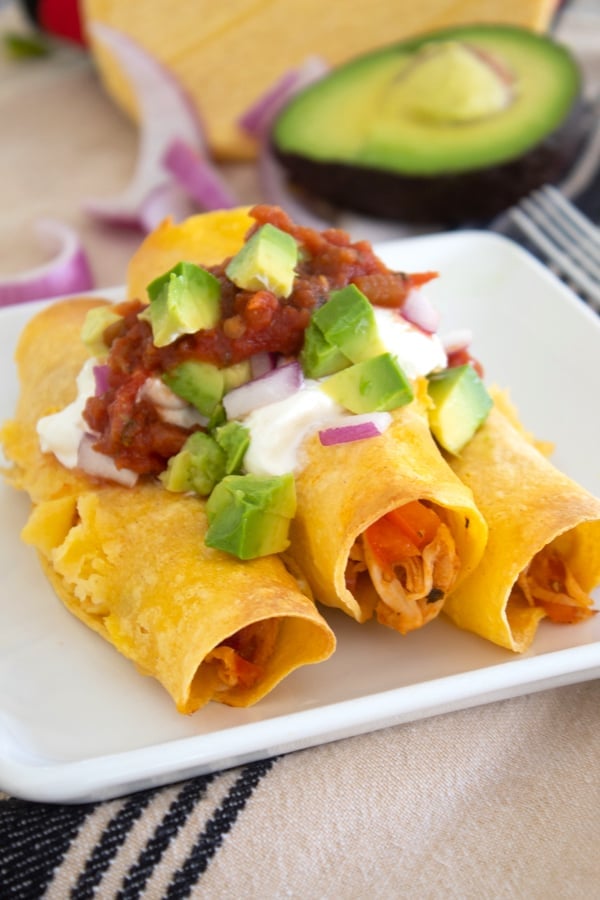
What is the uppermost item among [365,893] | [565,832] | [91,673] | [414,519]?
[414,519]

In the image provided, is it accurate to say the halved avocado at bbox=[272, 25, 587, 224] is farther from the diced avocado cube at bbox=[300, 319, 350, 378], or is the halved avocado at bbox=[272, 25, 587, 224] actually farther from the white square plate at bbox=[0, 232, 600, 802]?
the diced avocado cube at bbox=[300, 319, 350, 378]

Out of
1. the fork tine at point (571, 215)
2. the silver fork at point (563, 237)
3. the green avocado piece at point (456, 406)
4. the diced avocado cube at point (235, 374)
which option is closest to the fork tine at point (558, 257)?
the silver fork at point (563, 237)

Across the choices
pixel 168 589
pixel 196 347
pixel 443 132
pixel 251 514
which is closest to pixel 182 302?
pixel 196 347

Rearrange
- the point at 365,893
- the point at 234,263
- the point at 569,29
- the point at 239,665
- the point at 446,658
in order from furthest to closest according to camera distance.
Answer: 1. the point at 569,29
2. the point at 234,263
3. the point at 446,658
4. the point at 239,665
5. the point at 365,893

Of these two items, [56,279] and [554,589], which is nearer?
[554,589]

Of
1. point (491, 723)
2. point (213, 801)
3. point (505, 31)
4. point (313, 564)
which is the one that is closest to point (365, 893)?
point (213, 801)

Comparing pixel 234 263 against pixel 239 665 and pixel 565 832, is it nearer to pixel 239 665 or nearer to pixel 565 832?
pixel 239 665

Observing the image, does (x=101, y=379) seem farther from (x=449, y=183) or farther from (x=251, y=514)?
A: (x=449, y=183)
